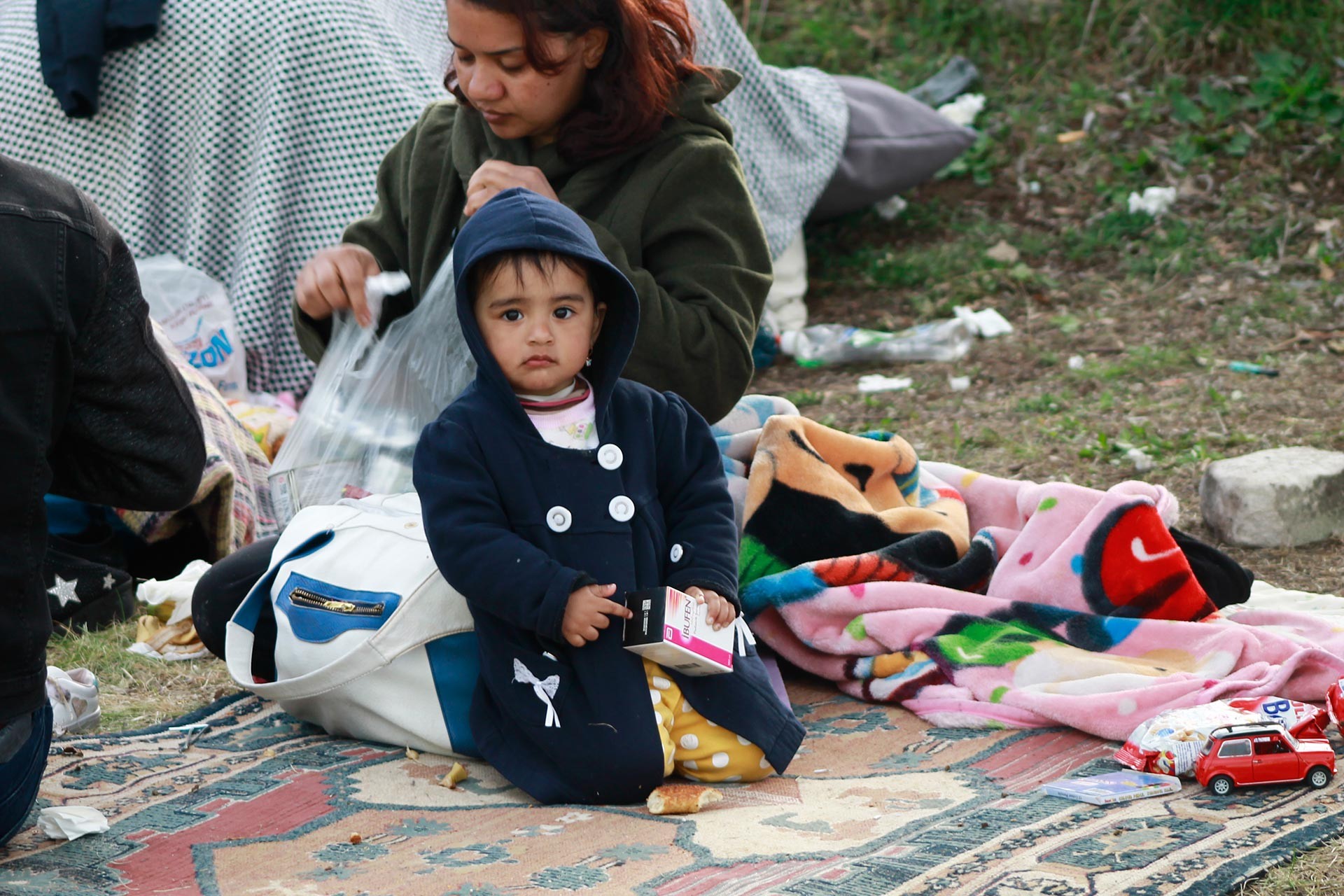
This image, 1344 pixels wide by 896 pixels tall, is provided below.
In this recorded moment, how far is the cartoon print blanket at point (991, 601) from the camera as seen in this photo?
256 cm

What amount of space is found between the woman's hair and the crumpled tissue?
59.2 inches

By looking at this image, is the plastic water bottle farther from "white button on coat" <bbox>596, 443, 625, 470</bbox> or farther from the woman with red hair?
"white button on coat" <bbox>596, 443, 625, 470</bbox>

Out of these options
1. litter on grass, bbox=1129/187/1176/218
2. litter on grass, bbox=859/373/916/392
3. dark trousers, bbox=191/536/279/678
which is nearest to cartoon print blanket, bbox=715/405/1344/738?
→ dark trousers, bbox=191/536/279/678

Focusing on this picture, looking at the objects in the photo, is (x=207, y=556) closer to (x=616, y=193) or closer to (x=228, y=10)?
(x=616, y=193)

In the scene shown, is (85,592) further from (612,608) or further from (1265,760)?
(1265,760)

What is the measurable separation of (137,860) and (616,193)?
59.9 inches

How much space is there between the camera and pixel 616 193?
284cm

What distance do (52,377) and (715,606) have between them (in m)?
1.04

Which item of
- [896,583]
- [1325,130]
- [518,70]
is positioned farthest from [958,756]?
[1325,130]

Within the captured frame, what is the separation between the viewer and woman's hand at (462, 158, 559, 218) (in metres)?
2.61

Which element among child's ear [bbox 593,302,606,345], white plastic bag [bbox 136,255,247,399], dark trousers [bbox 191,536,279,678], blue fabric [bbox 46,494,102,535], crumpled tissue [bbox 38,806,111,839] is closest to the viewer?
crumpled tissue [bbox 38,806,111,839]

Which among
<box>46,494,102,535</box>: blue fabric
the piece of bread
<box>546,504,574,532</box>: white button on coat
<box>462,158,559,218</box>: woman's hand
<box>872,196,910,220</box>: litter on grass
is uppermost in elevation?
<box>462,158,559,218</box>: woman's hand

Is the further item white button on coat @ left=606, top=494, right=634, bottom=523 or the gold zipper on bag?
the gold zipper on bag

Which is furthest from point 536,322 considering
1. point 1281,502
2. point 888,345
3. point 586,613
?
point 888,345
